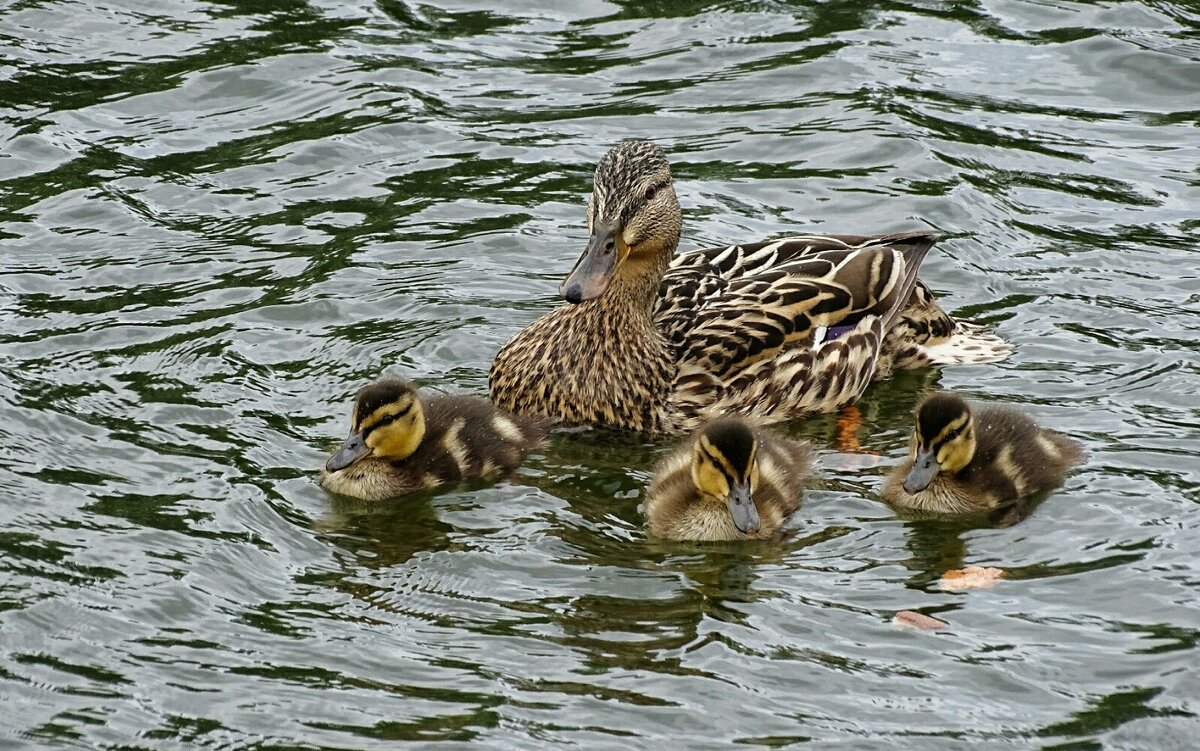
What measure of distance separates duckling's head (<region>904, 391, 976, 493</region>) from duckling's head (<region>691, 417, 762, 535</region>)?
1.78 ft

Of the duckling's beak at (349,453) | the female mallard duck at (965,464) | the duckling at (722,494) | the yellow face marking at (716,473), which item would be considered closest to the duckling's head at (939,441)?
the female mallard duck at (965,464)

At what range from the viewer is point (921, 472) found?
625cm

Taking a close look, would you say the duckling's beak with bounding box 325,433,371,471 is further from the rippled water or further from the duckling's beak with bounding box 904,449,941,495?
the duckling's beak with bounding box 904,449,941,495

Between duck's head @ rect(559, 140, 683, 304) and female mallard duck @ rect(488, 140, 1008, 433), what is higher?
duck's head @ rect(559, 140, 683, 304)

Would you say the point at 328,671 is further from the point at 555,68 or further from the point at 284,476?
the point at 555,68

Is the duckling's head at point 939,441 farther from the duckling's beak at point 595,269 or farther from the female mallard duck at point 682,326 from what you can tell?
the duckling's beak at point 595,269

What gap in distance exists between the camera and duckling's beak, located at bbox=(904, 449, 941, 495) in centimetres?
624

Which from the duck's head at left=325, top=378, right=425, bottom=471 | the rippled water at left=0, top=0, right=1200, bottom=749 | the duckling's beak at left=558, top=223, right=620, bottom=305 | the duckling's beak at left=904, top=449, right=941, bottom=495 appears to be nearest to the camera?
the rippled water at left=0, top=0, right=1200, bottom=749

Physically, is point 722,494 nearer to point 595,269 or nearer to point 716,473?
point 716,473

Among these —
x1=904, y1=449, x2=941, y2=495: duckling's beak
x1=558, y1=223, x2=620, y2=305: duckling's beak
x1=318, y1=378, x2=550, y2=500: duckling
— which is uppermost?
x1=558, y1=223, x2=620, y2=305: duckling's beak

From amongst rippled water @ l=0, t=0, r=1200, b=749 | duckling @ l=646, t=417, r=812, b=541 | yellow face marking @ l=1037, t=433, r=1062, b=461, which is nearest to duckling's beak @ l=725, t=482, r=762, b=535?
duckling @ l=646, t=417, r=812, b=541

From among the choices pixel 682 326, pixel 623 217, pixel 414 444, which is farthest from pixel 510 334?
pixel 414 444

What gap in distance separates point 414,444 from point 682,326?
4.56 ft

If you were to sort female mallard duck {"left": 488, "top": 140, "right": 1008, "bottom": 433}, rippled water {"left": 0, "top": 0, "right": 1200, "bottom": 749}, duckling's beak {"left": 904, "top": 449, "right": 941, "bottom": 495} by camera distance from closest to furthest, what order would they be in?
rippled water {"left": 0, "top": 0, "right": 1200, "bottom": 749}, duckling's beak {"left": 904, "top": 449, "right": 941, "bottom": 495}, female mallard duck {"left": 488, "top": 140, "right": 1008, "bottom": 433}
